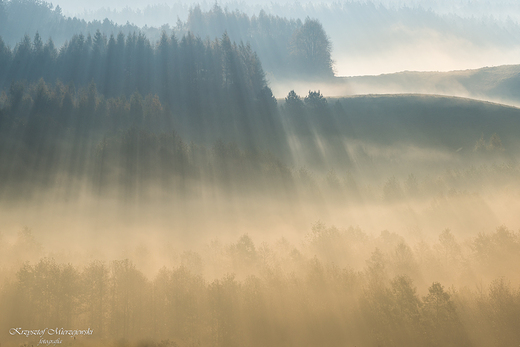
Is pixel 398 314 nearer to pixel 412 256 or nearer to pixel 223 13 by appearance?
pixel 412 256

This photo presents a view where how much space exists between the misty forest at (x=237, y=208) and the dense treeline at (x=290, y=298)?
20 centimetres

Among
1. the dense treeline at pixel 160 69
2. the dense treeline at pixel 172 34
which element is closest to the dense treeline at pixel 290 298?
the dense treeline at pixel 160 69

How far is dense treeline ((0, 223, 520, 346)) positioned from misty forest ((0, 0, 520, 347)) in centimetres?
20

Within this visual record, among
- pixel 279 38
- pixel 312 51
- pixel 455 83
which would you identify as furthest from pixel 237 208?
pixel 279 38

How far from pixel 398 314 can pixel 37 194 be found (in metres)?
56.4

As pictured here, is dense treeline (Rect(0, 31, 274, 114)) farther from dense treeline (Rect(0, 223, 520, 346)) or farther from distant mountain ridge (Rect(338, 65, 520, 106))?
distant mountain ridge (Rect(338, 65, 520, 106))

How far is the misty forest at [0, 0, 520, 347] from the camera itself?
35.2m

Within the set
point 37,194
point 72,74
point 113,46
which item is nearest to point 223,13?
point 113,46

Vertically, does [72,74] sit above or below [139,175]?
above

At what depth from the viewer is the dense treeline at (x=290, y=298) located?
3419 cm

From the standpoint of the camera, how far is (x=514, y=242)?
4291cm

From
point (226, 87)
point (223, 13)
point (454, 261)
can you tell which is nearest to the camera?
point (454, 261)

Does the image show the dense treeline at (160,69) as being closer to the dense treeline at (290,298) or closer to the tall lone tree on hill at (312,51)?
the tall lone tree on hill at (312,51)

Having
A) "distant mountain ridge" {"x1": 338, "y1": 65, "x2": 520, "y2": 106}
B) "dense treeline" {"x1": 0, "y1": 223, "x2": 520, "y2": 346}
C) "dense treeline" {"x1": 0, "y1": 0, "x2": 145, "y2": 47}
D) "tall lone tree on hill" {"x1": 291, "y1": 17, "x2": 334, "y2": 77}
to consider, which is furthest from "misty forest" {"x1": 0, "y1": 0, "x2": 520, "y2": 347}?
"dense treeline" {"x1": 0, "y1": 0, "x2": 145, "y2": 47}
